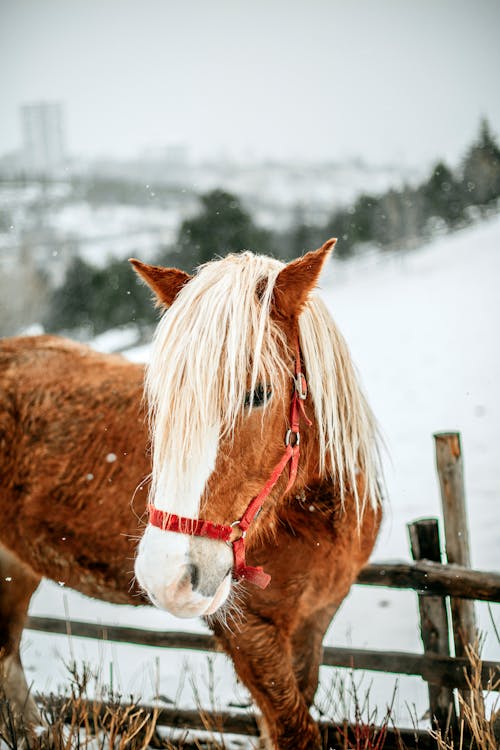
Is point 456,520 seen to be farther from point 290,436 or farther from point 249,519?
point 249,519

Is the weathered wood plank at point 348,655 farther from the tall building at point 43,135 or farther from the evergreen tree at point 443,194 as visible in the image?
the tall building at point 43,135

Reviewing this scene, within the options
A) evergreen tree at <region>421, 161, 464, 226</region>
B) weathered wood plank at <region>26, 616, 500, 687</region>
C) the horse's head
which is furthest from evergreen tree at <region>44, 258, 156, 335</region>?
the horse's head

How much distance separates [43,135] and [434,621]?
23.8 metres

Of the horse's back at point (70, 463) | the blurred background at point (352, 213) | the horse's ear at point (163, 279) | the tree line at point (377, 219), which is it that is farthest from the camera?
the tree line at point (377, 219)

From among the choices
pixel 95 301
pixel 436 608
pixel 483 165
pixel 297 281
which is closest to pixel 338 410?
pixel 297 281

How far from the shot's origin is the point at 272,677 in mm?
1938

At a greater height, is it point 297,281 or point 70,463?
point 297,281

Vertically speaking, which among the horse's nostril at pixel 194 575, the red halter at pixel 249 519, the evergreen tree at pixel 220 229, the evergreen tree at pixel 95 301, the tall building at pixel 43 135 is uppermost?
the tall building at pixel 43 135

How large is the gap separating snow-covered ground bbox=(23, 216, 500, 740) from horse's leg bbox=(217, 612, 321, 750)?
0.33 metres

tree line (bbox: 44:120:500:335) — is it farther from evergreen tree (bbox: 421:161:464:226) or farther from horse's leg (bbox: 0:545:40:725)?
horse's leg (bbox: 0:545:40:725)

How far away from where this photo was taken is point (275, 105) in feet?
71.9

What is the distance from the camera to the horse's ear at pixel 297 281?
1475 mm

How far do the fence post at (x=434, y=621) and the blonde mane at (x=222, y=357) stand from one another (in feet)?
4.45

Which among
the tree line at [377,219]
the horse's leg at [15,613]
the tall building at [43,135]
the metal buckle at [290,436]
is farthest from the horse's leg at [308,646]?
the tall building at [43,135]
